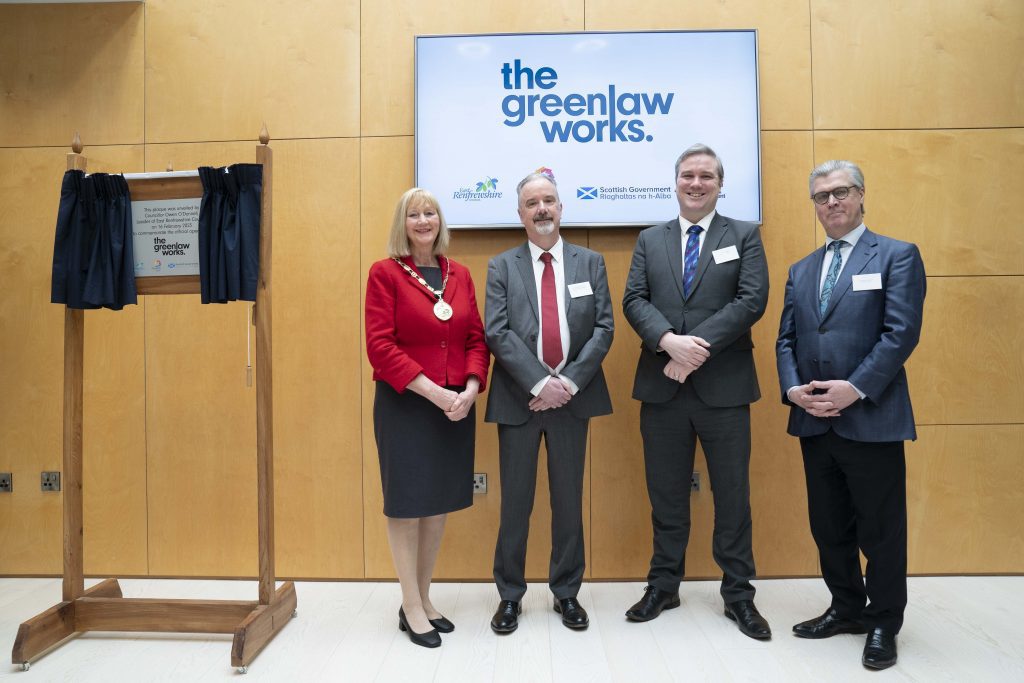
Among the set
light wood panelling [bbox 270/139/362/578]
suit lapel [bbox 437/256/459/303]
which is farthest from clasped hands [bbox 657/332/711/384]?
light wood panelling [bbox 270/139/362/578]

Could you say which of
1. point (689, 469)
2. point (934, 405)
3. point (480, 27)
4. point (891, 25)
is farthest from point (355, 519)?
point (891, 25)

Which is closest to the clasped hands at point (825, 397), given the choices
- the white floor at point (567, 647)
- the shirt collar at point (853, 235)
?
the shirt collar at point (853, 235)

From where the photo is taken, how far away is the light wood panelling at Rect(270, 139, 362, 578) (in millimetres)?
3414

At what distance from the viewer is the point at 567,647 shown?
2.54 metres

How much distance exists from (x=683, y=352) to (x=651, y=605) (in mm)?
1153

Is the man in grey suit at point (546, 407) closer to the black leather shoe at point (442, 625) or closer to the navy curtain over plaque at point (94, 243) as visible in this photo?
the black leather shoe at point (442, 625)

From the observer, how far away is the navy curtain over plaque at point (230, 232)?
2637 mm

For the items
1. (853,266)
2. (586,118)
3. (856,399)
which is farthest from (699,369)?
(586,118)

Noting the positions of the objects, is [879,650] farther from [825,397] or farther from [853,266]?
[853,266]

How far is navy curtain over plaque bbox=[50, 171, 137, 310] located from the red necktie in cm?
178

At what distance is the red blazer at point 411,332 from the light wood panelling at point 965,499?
2.48 metres

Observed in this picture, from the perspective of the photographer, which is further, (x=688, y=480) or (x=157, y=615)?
(x=688, y=480)

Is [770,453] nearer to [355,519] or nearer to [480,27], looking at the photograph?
[355,519]

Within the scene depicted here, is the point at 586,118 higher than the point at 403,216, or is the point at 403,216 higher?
the point at 586,118
